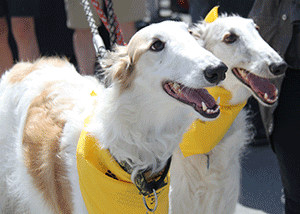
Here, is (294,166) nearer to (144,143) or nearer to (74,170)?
(144,143)

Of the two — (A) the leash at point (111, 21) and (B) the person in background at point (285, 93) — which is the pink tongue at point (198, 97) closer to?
(A) the leash at point (111, 21)

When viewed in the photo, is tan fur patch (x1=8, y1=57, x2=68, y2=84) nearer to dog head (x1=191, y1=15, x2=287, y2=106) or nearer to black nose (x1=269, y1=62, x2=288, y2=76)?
dog head (x1=191, y1=15, x2=287, y2=106)

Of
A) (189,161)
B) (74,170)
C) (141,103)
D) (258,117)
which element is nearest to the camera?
(141,103)

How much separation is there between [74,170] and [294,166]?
4.88 ft

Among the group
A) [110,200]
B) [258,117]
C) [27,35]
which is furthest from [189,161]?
[27,35]

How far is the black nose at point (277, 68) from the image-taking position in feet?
6.80

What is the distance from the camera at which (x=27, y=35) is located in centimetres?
439

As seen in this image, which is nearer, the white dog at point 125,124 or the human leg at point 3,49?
the white dog at point 125,124

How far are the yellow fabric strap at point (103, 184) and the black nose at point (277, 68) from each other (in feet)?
3.22

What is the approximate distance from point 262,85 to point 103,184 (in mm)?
1189

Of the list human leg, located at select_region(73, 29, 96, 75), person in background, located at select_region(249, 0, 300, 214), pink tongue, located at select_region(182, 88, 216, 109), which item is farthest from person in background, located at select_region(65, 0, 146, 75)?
pink tongue, located at select_region(182, 88, 216, 109)

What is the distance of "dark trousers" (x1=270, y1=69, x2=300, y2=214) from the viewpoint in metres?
2.35

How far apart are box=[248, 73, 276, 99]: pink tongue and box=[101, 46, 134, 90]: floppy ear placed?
85 centimetres

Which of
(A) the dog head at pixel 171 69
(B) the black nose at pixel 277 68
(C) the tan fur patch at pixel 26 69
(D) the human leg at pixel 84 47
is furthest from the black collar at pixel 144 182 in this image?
(D) the human leg at pixel 84 47
